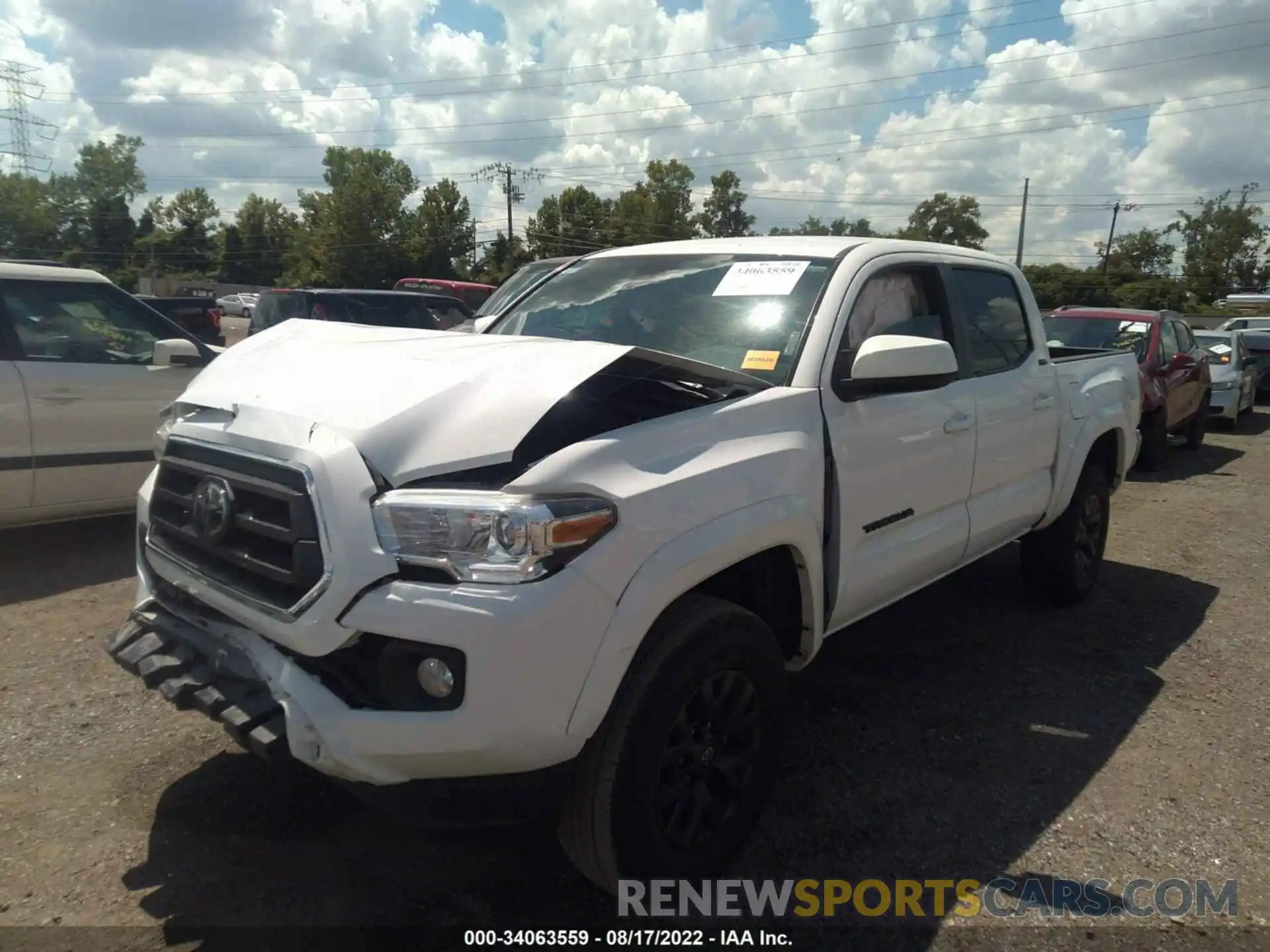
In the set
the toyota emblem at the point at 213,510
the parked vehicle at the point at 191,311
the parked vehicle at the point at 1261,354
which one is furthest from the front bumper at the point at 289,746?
the parked vehicle at the point at 1261,354

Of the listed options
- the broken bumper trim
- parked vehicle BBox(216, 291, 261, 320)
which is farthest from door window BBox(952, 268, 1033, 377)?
parked vehicle BBox(216, 291, 261, 320)

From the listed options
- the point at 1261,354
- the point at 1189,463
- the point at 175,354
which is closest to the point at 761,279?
the point at 175,354

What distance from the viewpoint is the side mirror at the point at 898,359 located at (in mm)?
3109

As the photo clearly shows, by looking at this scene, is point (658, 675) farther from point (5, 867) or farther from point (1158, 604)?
point (1158, 604)

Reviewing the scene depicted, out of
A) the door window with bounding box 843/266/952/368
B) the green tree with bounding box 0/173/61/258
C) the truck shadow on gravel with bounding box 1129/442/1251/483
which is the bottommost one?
the truck shadow on gravel with bounding box 1129/442/1251/483

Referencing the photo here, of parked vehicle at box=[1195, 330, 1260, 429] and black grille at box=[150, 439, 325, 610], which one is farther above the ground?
black grille at box=[150, 439, 325, 610]

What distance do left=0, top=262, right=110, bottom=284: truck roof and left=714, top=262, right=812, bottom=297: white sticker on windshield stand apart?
13.1 ft

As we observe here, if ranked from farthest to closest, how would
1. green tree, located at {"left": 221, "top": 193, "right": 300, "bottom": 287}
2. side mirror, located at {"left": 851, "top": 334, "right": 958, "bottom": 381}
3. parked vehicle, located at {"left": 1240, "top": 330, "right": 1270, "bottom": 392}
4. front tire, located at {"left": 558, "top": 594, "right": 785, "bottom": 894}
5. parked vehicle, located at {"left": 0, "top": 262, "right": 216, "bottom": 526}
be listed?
1. green tree, located at {"left": 221, "top": 193, "right": 300, "bottom": 287}
2. parked vehicle, located at {"left": 1240, "top": 330, "right": 1270, "bottom": 392}
3. parked vehicle, located at {"left": 0, "top": 262, "right": 216, "bottom": 526}
4. side mirror, located at {"left": 851, "top": 334, "right": 958, "bottom": 381}
5. front tire, located at {"left": 558, "top": 594, "right": 785, "bottom": 894}

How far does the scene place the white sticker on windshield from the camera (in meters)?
3.50

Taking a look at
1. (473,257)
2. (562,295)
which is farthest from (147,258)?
(562,295)

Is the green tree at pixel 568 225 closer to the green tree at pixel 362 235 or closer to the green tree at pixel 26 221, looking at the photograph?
the green tree at pixel 362 235

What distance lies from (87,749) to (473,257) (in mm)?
71411

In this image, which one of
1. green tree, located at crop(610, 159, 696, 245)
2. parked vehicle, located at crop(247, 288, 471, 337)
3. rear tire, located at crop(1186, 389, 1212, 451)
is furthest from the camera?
green tree, located at crop(610, 159, 696, 245)

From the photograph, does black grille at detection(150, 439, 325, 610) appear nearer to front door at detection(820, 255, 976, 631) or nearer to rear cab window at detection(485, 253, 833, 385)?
rear cab window at detection(485, 253, 833, 385)
